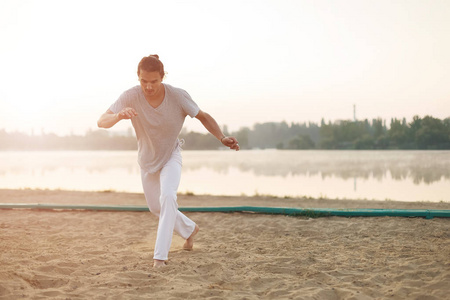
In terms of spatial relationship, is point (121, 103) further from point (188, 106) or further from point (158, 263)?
point (158, 263)

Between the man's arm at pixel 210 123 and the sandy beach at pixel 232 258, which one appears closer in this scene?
the sandy beach at pixel 232 258

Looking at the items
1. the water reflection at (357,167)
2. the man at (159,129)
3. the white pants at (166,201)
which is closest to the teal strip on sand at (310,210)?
the white pants at (166,201)

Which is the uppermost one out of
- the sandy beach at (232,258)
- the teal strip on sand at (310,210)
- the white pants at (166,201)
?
the white pants at (166,201)

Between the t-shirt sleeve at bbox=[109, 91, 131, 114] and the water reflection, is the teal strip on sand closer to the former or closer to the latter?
the t-shirt sleeve at bbox=[109, 91, 131, 114]

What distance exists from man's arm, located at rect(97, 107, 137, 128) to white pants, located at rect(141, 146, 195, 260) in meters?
0.71

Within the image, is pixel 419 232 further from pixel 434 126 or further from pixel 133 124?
pixel 434 126

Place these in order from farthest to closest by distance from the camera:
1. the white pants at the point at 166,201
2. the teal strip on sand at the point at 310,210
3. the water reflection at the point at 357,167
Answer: the water reflection at the point at 357,167 < the teal strip on sand at the point at 310,210 < the white pants at the point at 166,201

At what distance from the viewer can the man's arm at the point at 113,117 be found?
12.9 feet

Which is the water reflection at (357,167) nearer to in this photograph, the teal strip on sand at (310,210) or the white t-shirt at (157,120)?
the teal strip on sand at (310,210)

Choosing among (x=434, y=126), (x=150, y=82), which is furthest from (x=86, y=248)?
(x=434, y=126)

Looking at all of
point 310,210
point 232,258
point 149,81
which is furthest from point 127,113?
point 310,210

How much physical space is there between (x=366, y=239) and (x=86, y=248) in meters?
3.32

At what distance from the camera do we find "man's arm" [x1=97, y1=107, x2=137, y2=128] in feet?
12.9

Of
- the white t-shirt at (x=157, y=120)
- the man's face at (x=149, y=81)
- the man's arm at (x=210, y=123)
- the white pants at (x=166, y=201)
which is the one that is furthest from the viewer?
the man's arm at (x=210, y=123)
